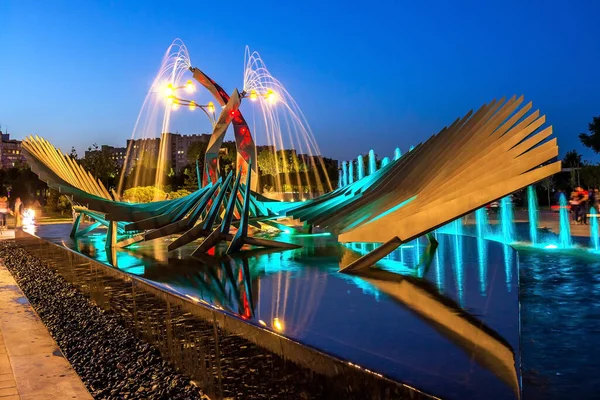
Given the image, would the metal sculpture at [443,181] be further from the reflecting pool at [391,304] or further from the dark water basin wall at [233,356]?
the dark water basin wall at [233,356]

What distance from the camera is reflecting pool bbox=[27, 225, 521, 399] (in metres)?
3.19

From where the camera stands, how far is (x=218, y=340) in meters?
4.27

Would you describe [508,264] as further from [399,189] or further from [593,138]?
[593,138]

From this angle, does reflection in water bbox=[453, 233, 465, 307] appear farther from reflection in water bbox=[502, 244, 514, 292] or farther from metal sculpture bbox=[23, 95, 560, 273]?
metal sculpture bbox=[23, 95, 560, 273]

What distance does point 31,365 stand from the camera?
518 centimetres

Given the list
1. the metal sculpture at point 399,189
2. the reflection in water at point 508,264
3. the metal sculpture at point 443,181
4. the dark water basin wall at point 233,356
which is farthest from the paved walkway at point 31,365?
the reflection in water at point 508,264

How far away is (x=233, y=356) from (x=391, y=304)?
1666 mm

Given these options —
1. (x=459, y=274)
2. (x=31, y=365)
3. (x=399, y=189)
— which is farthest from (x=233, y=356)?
(x=399, y=189)

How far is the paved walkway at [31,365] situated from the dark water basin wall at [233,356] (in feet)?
2.67

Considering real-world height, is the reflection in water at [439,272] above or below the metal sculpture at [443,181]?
below

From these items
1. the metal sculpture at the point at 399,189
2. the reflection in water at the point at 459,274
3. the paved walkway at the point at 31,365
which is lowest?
the paved walkway at the point at 31,365

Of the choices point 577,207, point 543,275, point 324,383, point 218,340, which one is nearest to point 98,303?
point 218,340

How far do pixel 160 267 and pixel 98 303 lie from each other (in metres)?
1.00

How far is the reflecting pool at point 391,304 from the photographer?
3188 mm
